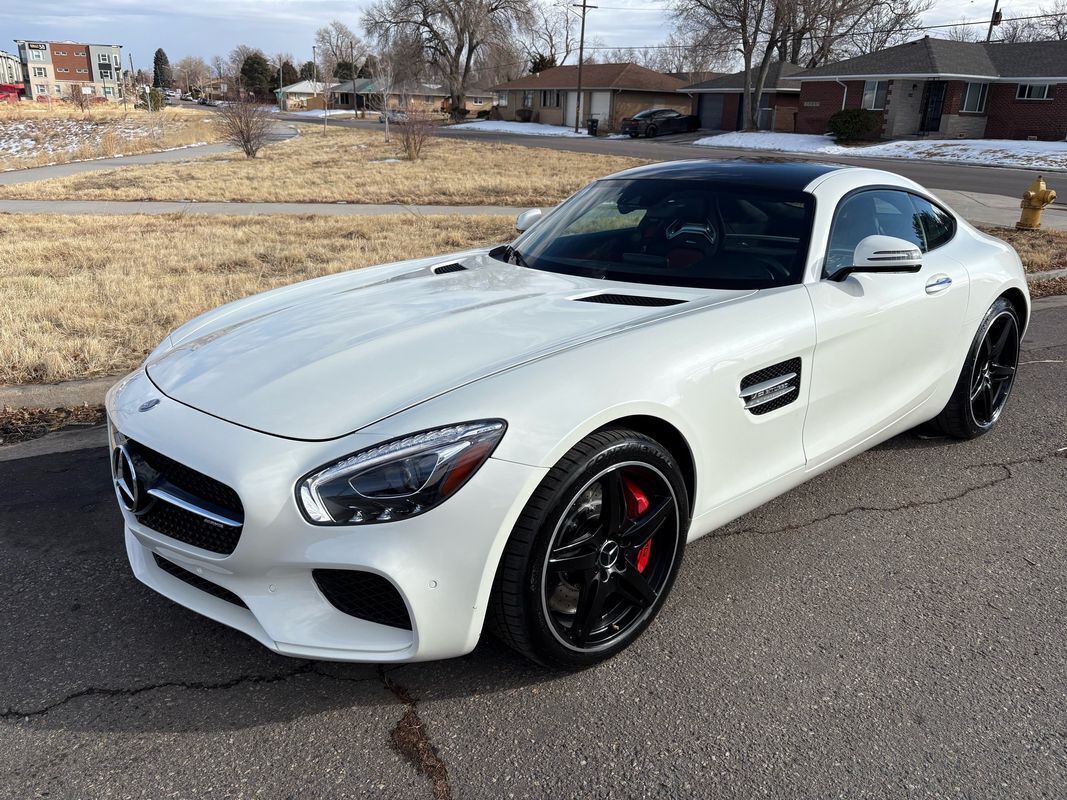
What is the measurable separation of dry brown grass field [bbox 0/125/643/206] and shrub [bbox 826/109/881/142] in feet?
52.6

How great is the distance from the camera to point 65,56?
14288cm

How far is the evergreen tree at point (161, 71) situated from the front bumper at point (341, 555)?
568 ft

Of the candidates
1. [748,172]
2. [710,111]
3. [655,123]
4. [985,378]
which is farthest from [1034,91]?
[748,172]

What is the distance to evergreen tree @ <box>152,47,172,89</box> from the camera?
153125mm

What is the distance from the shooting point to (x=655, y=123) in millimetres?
46469

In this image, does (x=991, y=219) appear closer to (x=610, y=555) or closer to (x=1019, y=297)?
(x=1019, y=297)

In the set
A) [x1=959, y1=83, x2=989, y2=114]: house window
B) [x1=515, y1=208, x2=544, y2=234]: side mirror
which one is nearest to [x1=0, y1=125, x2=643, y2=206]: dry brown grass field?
[x1=515, y1=208, x2=544, y2=234]: side mirror

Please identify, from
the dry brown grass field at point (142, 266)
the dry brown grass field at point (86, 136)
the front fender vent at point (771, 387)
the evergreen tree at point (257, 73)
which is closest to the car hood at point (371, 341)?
the front fender vent at point (771, 387)

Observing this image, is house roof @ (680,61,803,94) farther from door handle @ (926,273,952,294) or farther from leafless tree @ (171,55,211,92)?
leafless tree @ (171,55,211,92)

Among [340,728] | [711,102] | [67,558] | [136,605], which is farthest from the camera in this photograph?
[711,102]

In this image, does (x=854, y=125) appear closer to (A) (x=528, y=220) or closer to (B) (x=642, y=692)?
(A) (x=528, y=220)

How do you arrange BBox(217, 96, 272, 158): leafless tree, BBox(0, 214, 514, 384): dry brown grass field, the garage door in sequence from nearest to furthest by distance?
BBox(0, 214, 514, 384): dry brown grass field → BBox(217, 96, 272, 158): leafless tree → the garage door

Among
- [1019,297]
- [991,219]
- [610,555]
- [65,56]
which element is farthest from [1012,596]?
[65,56]

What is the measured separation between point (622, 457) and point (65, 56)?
6780 inches
